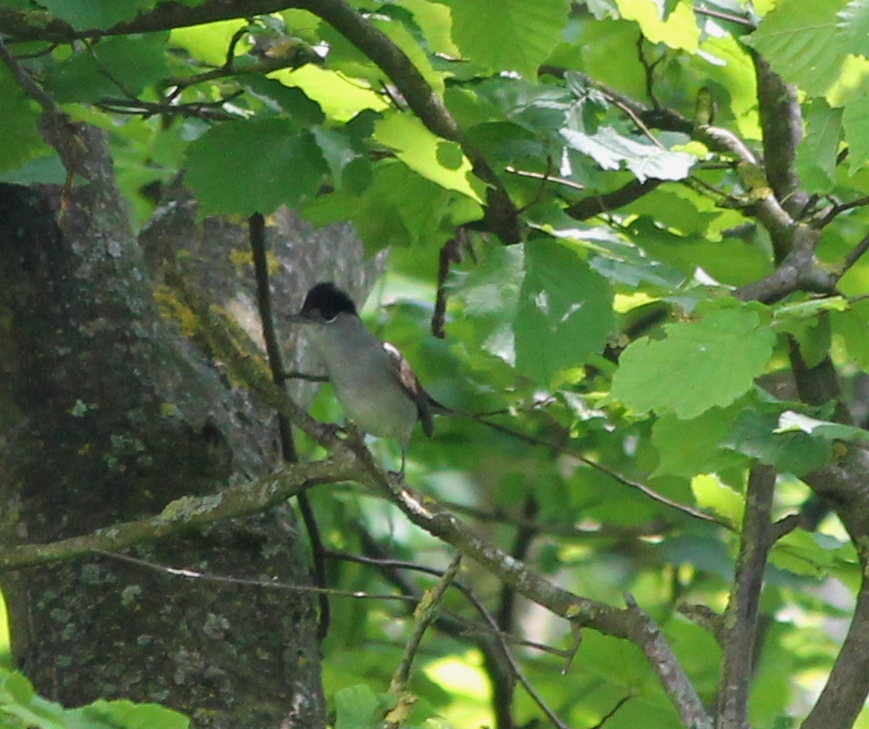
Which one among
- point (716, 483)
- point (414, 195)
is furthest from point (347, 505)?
point (414, 195)

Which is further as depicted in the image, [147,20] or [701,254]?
[701,254]

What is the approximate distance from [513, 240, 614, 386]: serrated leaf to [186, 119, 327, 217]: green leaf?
47 cm

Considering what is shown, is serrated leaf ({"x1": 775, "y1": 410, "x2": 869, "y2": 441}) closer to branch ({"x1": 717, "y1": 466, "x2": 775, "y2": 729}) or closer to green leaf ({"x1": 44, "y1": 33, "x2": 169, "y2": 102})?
branch ({"x1": 717, "y1": 466, "x2": 775, "y2": 729})

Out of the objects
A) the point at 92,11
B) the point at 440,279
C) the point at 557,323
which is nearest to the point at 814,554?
the point at 557,323

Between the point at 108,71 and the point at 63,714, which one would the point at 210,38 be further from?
the point at 63,714

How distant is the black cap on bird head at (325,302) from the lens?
3.44 meters

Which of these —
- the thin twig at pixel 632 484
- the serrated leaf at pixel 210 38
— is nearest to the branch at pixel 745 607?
the thin twig at pixel 632 484

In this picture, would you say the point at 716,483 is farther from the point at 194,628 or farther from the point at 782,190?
the point at 194,628

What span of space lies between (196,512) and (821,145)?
1347 millimetres

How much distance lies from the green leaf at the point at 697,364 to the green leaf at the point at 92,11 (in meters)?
1.01

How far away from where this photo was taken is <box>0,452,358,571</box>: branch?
7.26ft

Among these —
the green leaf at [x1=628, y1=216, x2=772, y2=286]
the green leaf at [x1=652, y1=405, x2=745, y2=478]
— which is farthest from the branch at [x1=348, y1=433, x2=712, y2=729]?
the green leaf at [x1=628, y1=216, x2=772, y2=286]

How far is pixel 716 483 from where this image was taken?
2.66 meters

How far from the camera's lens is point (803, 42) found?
5.89 ft
